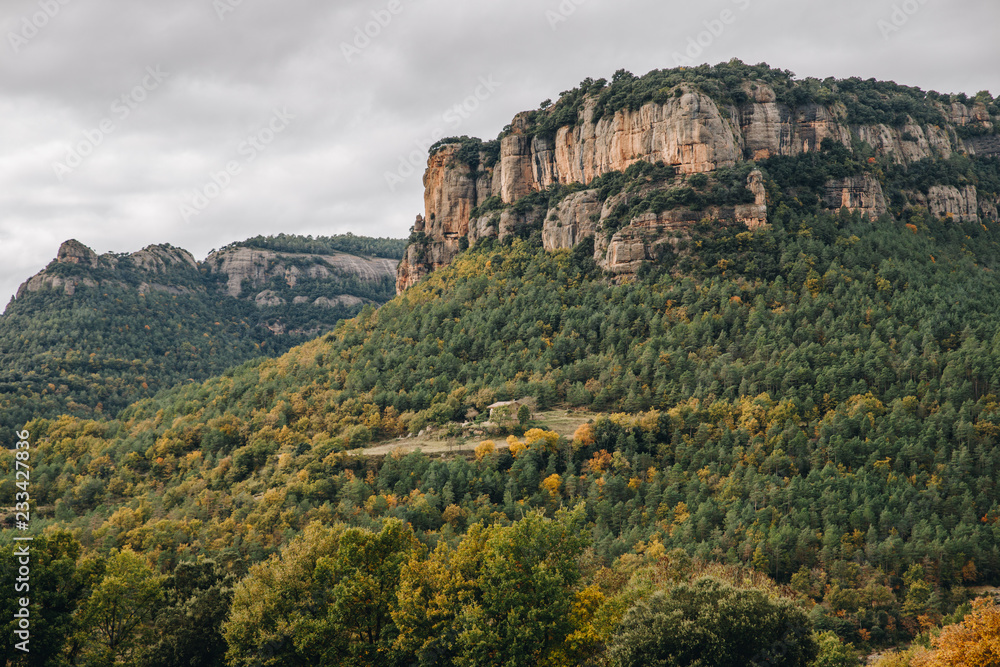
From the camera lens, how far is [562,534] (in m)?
43.1

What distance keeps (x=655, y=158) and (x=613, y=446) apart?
59.7 meters

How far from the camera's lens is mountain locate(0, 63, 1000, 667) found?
42.0 meters

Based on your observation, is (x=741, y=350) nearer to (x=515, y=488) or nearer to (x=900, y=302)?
(x=900, y=302)

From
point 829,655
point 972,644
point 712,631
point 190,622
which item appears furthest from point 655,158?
point 190,622

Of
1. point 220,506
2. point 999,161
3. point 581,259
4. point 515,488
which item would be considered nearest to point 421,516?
point 515,488

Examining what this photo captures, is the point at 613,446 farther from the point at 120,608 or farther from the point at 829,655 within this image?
the point at 120,608

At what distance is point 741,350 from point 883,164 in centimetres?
6798

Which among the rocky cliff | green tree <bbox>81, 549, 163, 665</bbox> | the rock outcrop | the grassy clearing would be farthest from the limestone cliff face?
green tree <bbox>81, 549, 163, 665</bbox>

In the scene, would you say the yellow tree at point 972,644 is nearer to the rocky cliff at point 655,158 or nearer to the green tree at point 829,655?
the green tree at point 829,655

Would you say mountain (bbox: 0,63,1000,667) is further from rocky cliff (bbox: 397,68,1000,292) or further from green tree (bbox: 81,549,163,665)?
rocky cliff (bbox: 397,68,1000,292)

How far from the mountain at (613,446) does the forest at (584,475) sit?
13.5 inches

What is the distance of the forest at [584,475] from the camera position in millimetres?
41688

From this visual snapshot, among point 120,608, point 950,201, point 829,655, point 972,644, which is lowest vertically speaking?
point 829,655

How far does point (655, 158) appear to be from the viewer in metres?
125
